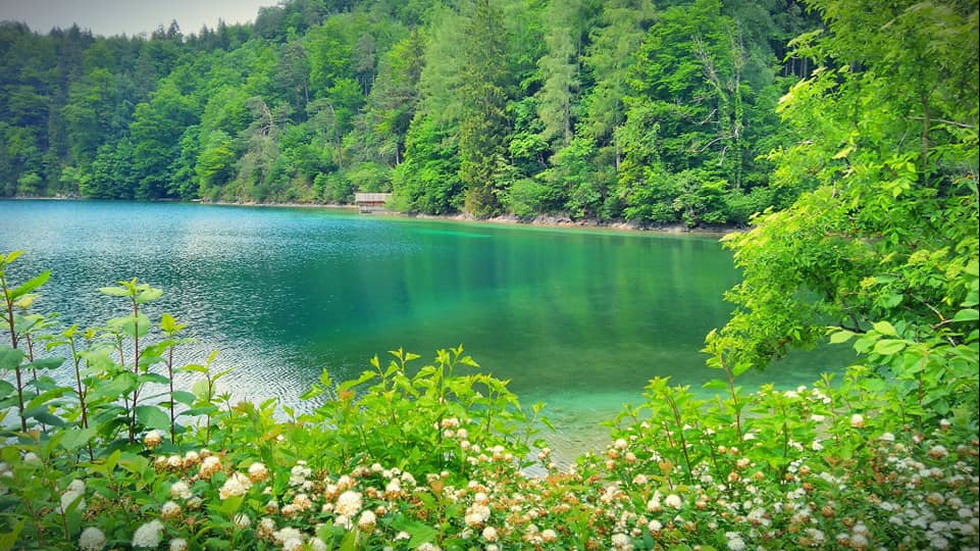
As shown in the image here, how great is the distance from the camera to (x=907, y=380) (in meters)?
2.63

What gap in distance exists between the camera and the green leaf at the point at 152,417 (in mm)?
2051

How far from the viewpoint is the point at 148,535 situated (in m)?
1.54

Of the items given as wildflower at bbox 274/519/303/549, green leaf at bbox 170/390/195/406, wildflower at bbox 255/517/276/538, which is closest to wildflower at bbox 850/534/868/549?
wildflower at bbox 274/519/303/549

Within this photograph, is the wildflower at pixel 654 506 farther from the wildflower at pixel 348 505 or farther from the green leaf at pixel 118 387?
the green leaf at pixel 118 387

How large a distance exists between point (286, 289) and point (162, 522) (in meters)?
16.3

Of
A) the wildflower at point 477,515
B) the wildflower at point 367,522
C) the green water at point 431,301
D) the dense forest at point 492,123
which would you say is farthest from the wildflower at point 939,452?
the dense forest at point 492,123

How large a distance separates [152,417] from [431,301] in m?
13.6

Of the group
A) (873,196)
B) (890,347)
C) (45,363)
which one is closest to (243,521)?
(45,363)

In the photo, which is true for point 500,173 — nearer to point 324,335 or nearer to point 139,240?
point 139,240

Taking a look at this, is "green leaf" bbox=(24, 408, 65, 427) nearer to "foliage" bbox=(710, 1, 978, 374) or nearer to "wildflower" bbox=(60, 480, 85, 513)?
"wildflower" bbox=(60, 480, 85, 513)

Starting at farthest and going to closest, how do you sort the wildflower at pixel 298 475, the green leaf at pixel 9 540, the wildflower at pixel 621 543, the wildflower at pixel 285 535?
the wildflower at pixel 298 475 → the wildflower at pixel 621 543 → the wildflower at pixel 285 535 → the green leaf at pixel 9 540

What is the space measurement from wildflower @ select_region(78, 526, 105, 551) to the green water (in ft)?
14.9

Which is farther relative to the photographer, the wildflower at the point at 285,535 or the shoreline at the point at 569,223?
the shoreline at the point at 569,223

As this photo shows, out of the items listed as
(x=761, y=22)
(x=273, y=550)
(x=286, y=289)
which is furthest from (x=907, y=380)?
(x=761, y=22)
